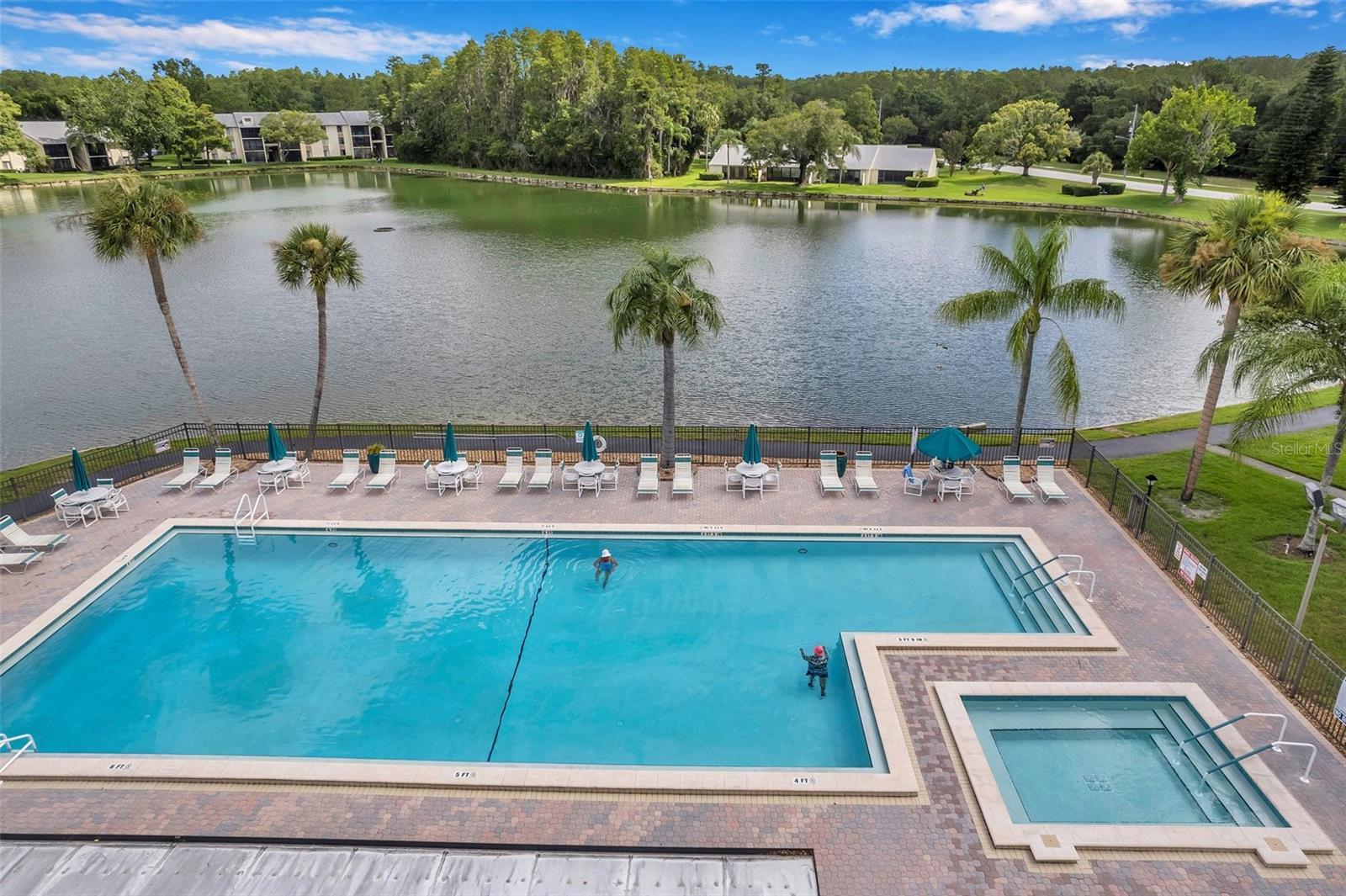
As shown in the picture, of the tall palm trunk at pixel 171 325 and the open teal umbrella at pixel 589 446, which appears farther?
the tall palm trunk at pixel 171 325

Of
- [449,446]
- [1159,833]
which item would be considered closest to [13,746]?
[449,446]

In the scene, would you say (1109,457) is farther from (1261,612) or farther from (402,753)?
(402,753)

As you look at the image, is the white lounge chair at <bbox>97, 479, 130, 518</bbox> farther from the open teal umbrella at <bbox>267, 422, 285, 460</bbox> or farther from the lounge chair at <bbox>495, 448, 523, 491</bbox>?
the lounge chair at <bbox>495, 448, 523, 491</bbox>

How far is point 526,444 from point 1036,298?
16.0 metres

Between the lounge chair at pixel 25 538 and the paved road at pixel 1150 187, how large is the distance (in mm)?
86403

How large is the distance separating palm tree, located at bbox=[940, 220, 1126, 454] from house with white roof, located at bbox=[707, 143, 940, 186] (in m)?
85.1

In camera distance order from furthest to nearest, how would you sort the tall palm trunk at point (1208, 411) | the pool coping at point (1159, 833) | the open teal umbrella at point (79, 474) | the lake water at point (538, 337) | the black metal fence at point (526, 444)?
the lake water at point (538, 337) → the black metal fence at point (526, 444) → the open teal umbrella at point (79, 474) → the tall palm trunk at point (1208, 411) → the pool coping at point (1159, 833)

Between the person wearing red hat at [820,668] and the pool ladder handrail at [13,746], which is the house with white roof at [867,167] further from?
the pool ladder handrail at [13,746]

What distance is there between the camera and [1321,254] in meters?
17.6

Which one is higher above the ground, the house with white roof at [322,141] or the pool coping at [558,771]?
the house with white roof at [322,141]

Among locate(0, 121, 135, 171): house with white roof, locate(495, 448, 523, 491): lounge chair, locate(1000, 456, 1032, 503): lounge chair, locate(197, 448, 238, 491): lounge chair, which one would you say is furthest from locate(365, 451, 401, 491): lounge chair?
locate(0, 121, 135, 171): house with white roof

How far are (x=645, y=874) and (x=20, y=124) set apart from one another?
15111 cm

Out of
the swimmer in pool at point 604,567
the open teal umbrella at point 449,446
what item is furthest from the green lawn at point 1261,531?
the open teal umbrella at point 449,446

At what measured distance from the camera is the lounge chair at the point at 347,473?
70.2ft
